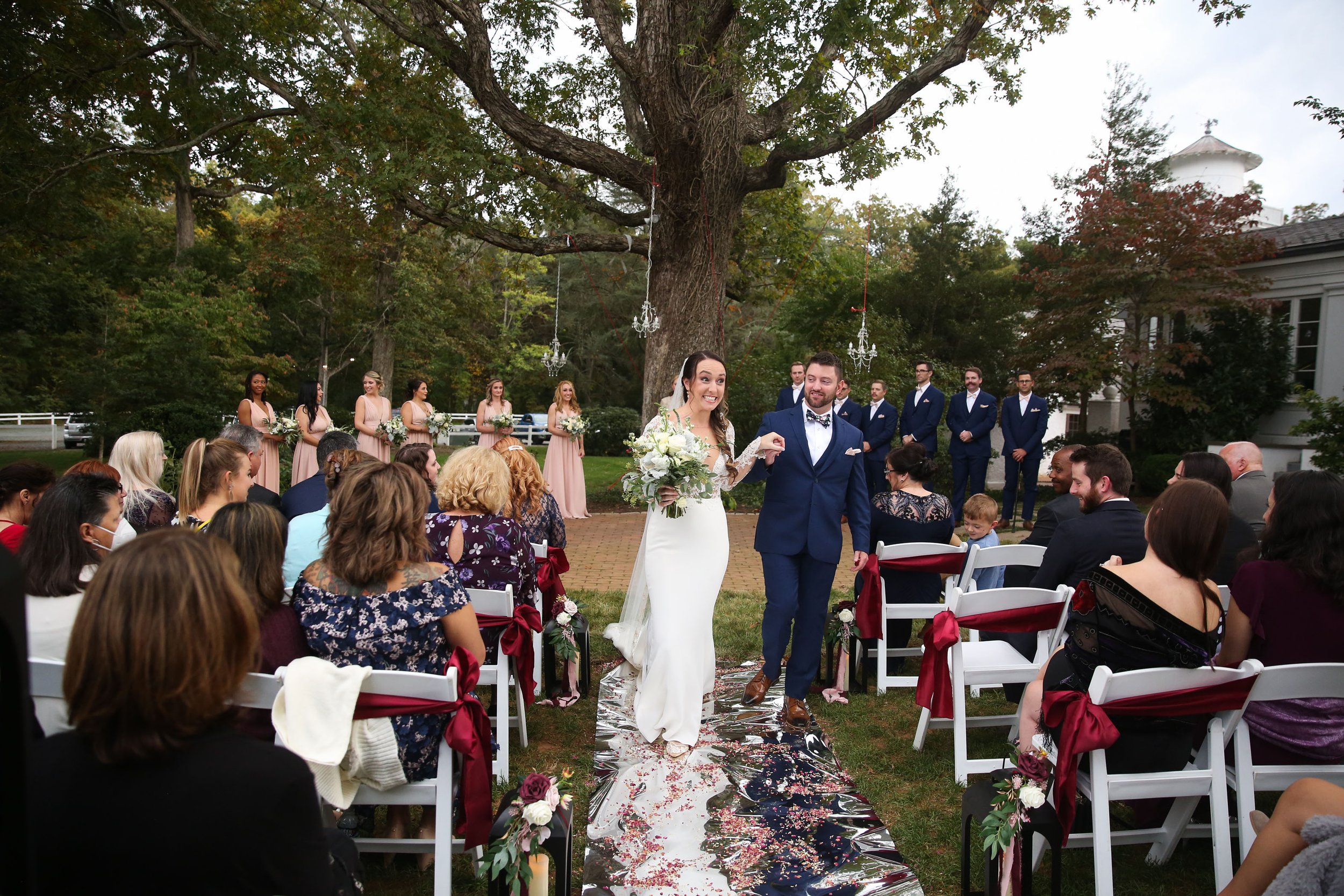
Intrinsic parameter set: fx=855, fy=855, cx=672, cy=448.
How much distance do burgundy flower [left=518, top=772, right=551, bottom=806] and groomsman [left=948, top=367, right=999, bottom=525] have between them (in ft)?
35.3

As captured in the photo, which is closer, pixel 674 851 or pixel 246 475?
pixel 674 851

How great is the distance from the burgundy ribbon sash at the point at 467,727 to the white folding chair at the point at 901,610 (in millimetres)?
3260

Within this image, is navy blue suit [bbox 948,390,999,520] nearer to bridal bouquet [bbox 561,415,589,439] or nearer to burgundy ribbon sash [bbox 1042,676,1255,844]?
bridal bouquet [bbox 561,415,589,439]

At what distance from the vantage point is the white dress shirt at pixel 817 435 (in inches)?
215

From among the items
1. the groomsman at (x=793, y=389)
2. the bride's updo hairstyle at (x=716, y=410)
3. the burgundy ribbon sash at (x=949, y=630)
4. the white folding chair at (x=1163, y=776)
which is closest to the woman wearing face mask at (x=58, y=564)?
the bride's updo hairstyle at (x=716, y=410)

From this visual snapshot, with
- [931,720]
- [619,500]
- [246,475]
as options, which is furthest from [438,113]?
[931,720]

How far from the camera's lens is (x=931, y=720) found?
493 cm

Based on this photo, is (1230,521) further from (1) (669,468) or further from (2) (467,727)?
(2) (467,727)

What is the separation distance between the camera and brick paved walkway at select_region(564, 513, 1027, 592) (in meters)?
9.48

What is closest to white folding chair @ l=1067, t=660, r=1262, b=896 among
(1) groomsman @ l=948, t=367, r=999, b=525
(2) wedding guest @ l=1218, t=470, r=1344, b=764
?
(2) wedding guest @ l=1218, t=470, r=1344, b=764

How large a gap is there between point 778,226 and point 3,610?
14.7 meters

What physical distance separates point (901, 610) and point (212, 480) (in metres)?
4.41

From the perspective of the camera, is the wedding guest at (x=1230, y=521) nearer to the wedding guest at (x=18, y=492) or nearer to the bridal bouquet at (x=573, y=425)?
the wedding guest at (x=18, y=492)

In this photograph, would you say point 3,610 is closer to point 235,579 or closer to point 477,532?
point 235,579
